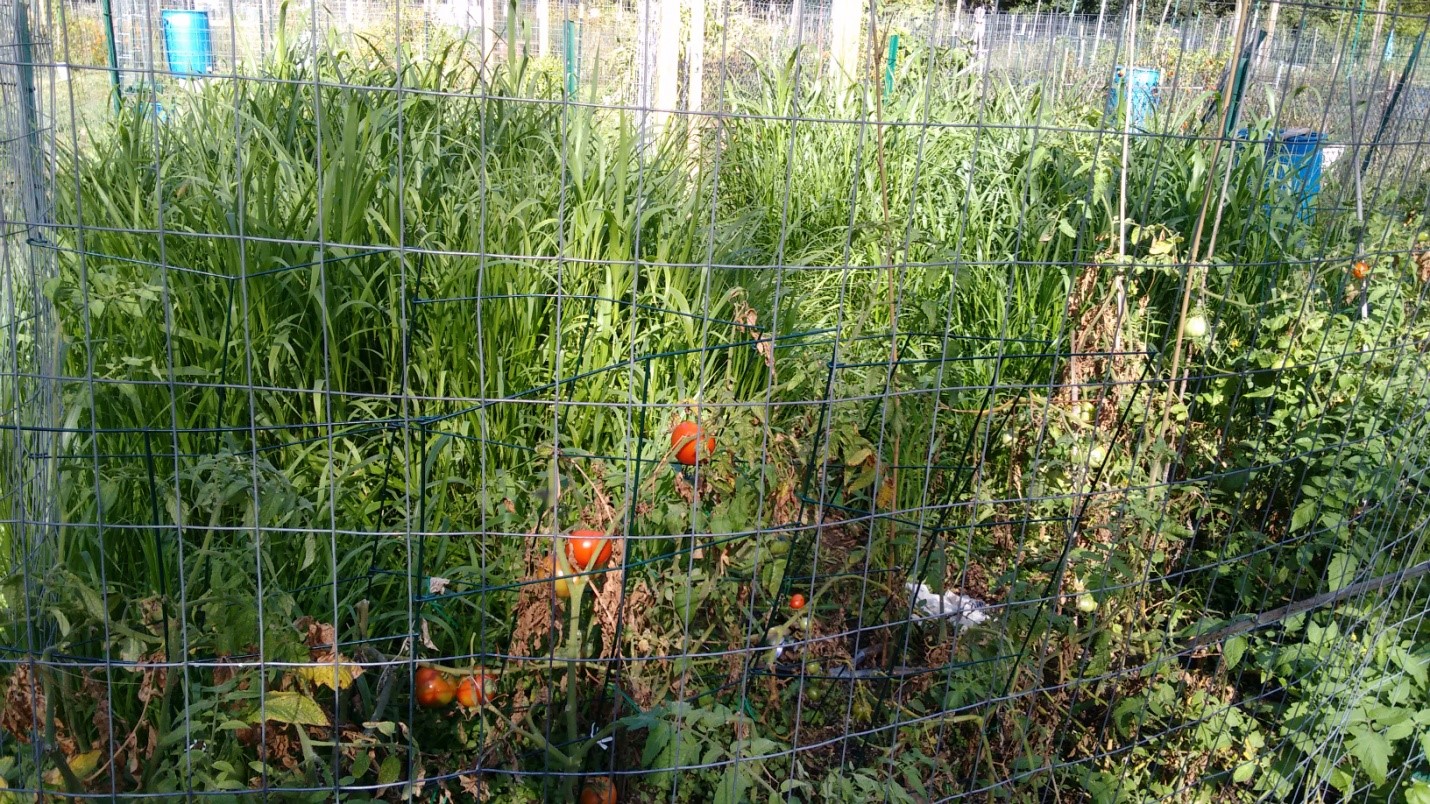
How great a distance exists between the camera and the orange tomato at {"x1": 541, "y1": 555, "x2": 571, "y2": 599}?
1708 millimetres

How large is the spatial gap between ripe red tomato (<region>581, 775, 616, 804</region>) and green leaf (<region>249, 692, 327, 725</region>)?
1.39ft

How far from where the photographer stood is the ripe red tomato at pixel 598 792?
1734 mm

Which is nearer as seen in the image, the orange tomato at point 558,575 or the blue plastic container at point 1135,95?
the orange tomato at point 558,575

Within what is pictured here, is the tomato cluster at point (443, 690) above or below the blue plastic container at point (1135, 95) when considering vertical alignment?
below

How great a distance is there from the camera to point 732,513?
201cm

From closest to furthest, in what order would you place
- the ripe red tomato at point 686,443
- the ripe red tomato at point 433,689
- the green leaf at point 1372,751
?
the ripe red tomato at point 433,689 < the ripe red tomato at point 686,443 < the green leaf at point 1372,751

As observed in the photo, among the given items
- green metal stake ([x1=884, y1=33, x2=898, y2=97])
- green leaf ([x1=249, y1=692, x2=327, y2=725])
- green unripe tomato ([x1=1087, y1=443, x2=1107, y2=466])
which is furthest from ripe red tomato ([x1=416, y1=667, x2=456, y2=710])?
green metal stake ([x1=884, y1=33, x2=898, y2=97])

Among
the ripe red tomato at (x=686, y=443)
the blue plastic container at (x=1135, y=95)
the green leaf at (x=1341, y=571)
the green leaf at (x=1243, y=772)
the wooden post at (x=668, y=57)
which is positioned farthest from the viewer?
the wooden post at (x=668, y=57)

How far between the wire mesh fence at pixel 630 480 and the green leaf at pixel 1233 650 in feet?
0.04

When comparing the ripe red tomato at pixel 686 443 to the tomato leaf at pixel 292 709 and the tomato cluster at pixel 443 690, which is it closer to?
the tomato cluster at pixel 443 690

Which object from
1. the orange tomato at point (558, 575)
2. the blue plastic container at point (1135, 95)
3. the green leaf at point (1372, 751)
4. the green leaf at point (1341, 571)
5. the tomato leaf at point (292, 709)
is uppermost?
the blue plastic container at point (1135, 95)

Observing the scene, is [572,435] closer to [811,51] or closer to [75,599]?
[75,599]

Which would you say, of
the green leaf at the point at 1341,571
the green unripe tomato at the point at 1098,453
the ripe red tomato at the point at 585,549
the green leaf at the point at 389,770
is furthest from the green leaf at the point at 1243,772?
the green leaf at the point at 389,770

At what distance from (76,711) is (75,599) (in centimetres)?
21
